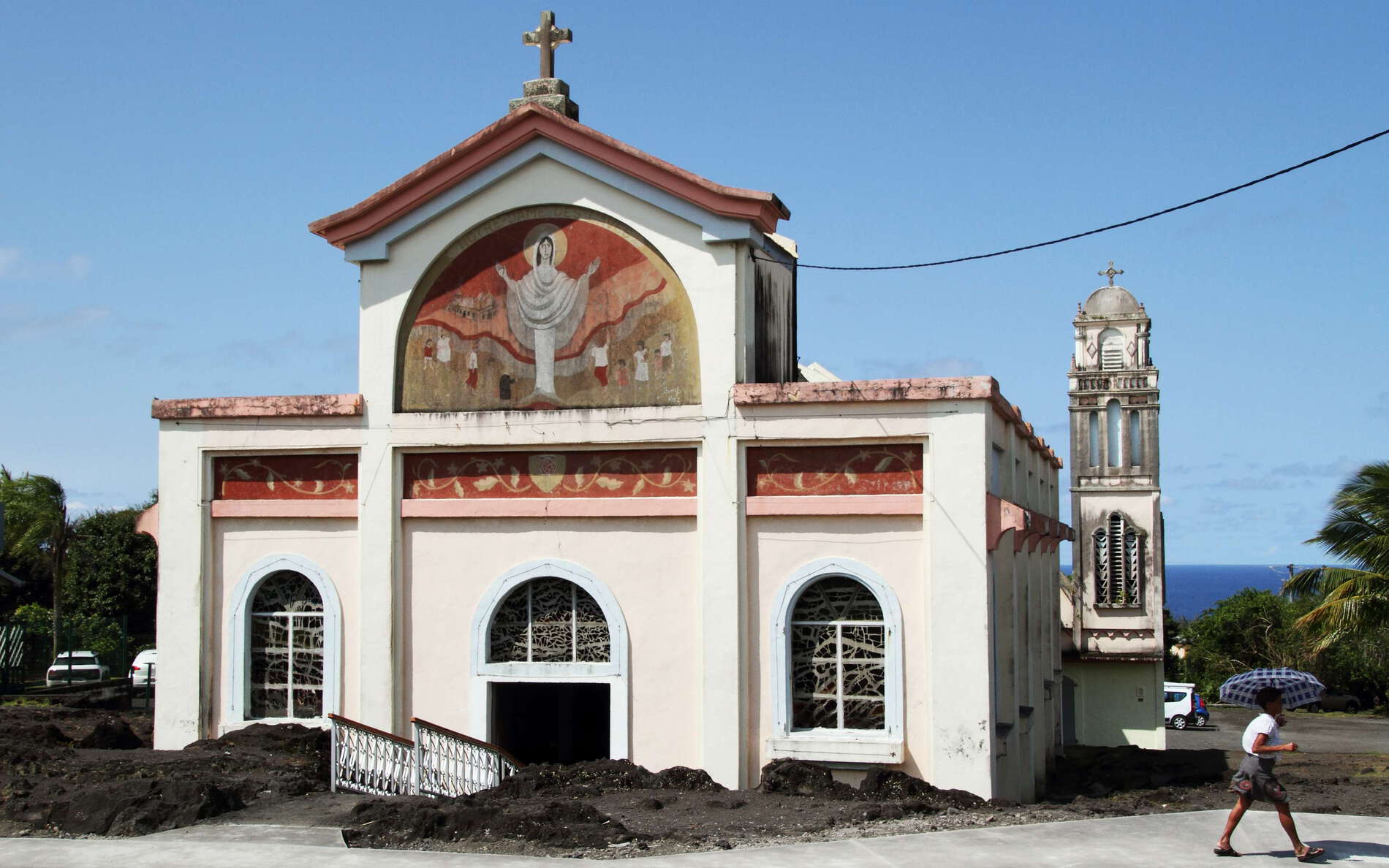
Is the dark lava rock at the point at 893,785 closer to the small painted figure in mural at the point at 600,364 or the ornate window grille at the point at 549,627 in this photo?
the ornate window grille at the point at 549,627

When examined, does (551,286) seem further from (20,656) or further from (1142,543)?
(1142,543)

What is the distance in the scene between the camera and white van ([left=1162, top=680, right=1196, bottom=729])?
1630 inches

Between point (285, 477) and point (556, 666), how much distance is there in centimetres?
417

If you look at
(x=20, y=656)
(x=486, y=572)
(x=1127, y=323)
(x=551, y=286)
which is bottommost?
(x=20, y=656)

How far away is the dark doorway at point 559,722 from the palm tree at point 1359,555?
11.2 meters

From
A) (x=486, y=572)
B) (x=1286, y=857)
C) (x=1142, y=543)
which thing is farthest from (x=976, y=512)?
(x=1142, y=543)

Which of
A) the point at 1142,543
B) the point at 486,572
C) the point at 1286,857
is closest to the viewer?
the point at 1286,857

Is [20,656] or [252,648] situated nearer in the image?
[252,648]

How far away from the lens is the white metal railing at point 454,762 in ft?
48.4

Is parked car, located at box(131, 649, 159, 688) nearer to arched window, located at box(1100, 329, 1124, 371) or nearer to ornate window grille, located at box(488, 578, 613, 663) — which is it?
ornate window grille, located at box(488, 578, 613, 663)

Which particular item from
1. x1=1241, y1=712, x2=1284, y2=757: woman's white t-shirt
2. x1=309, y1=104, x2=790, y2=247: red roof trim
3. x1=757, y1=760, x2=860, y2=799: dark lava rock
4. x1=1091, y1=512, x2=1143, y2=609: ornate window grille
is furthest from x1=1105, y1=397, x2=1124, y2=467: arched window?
x1=1241, y1=712, x2=1284, y2=757: woman's white t-shirt

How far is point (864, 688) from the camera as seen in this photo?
15367 millimetres

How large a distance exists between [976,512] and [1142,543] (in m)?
29.2

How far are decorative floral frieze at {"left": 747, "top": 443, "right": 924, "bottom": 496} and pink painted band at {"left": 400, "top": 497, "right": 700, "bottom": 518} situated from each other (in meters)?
0.88
